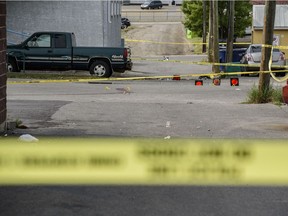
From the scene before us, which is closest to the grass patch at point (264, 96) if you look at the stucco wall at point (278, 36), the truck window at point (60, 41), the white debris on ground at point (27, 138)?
the white debris on ground at point (27, 138)

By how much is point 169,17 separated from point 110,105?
236 ft

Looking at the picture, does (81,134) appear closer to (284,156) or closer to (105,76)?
(284,156)

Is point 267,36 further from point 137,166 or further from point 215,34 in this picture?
point 215,34

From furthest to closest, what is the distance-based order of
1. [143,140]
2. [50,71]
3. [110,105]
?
1. [50,71]
2. [110,105]
3. [143,140]

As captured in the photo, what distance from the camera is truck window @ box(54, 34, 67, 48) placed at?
26938 mm

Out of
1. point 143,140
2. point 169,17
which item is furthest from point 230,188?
point 169,17

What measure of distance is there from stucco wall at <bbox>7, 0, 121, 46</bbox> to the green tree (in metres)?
25.6

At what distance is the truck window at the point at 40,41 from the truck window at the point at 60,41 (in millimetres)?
320

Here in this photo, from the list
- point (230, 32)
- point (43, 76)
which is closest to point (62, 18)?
point (43, 76)

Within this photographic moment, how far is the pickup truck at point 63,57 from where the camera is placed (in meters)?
26.6

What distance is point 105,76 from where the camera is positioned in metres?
27.0

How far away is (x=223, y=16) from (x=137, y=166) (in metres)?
51.8

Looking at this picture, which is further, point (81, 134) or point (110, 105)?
point (110, 105)

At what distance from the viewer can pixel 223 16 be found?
189 feet
